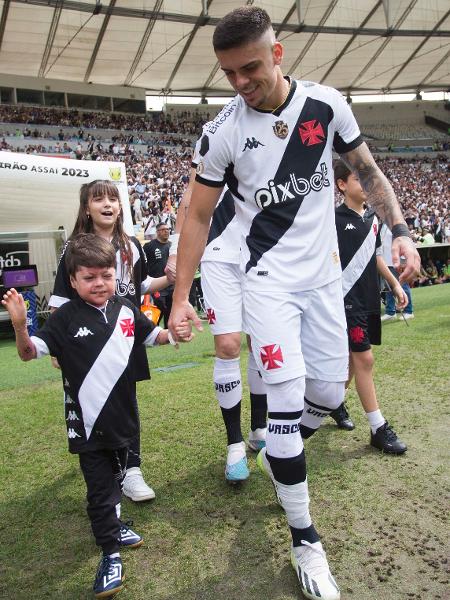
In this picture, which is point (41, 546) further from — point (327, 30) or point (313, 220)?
point (327, 30)

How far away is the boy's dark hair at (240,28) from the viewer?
7.42 ft

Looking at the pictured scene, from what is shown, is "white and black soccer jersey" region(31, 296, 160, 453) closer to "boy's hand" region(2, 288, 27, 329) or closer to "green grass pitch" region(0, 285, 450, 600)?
"boy's hand" region(2, 288, 27, 329)

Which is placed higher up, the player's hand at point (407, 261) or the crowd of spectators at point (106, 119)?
the crowd of spectators at point (106, 119)

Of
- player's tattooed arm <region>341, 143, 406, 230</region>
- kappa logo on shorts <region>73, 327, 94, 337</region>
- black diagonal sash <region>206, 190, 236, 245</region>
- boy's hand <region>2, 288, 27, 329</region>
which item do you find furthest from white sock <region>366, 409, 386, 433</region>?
boy's hand <region>2, 288, 27, 329</region>

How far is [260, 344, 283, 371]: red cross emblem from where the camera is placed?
2379 millimetres

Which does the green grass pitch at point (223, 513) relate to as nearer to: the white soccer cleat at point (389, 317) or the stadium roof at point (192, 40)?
the white soccer cleat at point (389, 317)

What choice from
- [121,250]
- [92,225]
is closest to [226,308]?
[121,250]

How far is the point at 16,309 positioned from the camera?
2.46 m

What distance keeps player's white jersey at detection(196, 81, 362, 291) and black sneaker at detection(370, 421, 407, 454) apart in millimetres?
1426

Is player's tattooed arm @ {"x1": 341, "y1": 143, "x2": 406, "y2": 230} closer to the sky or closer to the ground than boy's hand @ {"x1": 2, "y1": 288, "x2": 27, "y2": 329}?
closer to the sky

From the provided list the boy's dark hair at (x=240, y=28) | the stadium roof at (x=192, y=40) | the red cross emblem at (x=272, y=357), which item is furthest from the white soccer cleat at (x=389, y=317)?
the stadium roof at (x=192, y=40)

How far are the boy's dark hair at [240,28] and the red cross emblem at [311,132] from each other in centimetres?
42

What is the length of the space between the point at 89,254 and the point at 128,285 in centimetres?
72

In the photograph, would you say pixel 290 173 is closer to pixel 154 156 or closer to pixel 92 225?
pixel 92 225
